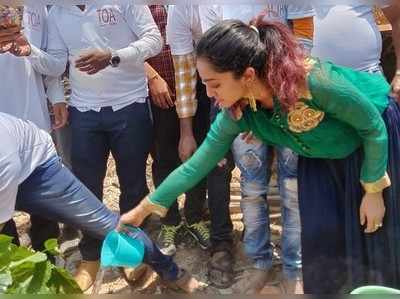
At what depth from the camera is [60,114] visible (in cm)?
220

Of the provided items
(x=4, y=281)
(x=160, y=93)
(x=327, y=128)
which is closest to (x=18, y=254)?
(x=4, y=281)

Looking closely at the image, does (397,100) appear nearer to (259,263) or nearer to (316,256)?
(316,256)

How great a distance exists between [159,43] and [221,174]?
0.42m

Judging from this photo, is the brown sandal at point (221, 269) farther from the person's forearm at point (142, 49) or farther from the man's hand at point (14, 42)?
the man's hand at point (14, 42)

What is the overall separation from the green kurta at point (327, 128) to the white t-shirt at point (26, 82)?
0.70 m

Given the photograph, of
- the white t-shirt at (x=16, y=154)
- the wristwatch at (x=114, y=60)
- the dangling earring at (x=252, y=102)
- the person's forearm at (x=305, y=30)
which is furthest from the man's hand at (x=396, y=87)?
the white t-shirt at (x=16, y=154)

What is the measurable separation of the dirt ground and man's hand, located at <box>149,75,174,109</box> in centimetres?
30

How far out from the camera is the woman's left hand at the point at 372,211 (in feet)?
5.01

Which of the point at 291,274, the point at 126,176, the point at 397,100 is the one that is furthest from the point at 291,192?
the point at 126,176

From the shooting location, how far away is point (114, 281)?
2.18 meters

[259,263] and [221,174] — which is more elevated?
[221,174]

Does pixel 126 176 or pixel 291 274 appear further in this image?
pixel 126 176

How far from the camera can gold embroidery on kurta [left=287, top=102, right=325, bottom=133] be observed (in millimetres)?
1435

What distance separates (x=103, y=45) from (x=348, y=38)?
71cm
